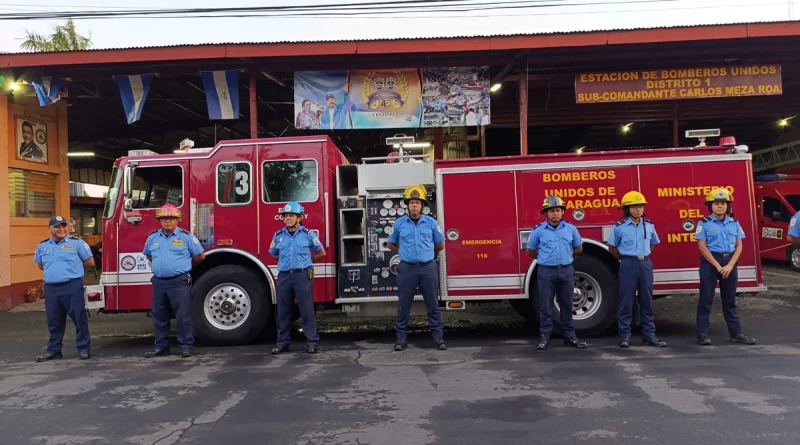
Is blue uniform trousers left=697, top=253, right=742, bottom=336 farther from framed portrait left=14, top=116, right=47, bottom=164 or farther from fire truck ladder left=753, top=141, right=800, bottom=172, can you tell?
fire truck ladder left=753, top=141, right=800, bottom=172

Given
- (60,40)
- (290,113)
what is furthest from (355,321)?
(60,40)

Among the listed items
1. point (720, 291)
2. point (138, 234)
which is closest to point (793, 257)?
point (720, 291)

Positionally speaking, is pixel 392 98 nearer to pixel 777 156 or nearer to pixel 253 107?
pixel 253 107

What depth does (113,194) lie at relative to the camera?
22.0 feet

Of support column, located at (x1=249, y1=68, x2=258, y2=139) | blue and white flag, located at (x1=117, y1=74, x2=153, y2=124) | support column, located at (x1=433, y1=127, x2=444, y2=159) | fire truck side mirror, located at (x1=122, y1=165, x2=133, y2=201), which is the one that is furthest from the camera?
support column, located at (x1=433, y1=127, x2=444, y2=159)

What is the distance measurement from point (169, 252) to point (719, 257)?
6681 millimetres

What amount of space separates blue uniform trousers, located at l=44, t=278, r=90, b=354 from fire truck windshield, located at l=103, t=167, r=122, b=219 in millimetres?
904

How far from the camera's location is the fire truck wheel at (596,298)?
21.8 feet

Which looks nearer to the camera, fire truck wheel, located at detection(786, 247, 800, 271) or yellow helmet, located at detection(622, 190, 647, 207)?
yellow helmet, located at detection(622, 190, 647, 207)

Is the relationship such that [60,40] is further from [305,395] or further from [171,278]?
[305,395]

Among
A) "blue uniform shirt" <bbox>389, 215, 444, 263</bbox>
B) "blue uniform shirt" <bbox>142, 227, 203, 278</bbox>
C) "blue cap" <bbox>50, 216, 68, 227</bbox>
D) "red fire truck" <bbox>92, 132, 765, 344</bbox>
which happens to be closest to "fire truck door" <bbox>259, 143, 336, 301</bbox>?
"red fire truck" <bbox>92, 132, 765, 344</bbox>

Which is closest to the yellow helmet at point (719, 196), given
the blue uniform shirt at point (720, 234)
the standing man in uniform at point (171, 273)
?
the blue uniform shirt at point (720, 234)

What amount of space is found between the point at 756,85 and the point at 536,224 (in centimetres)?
699

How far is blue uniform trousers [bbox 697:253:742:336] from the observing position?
20.7ft
